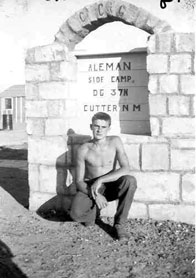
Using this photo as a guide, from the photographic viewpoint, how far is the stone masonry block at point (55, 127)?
17.7 ft

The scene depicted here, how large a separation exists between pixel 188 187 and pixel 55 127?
1.98m

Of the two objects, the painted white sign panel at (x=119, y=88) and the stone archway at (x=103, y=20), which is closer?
the stone archway at (x=103, y=20)

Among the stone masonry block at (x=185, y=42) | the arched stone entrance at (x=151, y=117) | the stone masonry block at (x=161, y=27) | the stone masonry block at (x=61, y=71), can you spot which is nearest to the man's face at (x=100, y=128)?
the arched stone entrance at (x=151, y=117)

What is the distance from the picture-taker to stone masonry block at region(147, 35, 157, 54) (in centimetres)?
491

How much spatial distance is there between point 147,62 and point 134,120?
3.06 feet

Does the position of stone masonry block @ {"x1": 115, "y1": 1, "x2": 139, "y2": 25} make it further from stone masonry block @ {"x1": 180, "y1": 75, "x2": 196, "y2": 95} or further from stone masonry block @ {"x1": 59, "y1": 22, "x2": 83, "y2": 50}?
stone masonry block @ {"x1": 180, "y1": 75, "x2": 196, "y2": 95}

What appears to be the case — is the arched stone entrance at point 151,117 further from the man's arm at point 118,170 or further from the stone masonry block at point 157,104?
the man's arm at point 118,170

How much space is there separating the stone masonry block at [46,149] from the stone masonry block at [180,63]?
1780 millimetres

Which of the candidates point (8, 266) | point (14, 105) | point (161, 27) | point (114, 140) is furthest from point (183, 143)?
point (14, 105)

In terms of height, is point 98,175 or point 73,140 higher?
point 73,140

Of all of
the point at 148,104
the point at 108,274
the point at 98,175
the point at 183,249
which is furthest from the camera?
the point at 148,104

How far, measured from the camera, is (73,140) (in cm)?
539

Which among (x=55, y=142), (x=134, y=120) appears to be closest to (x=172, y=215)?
(x=134, y=120)

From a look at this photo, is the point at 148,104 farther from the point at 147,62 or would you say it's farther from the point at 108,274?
the point at 108,274
